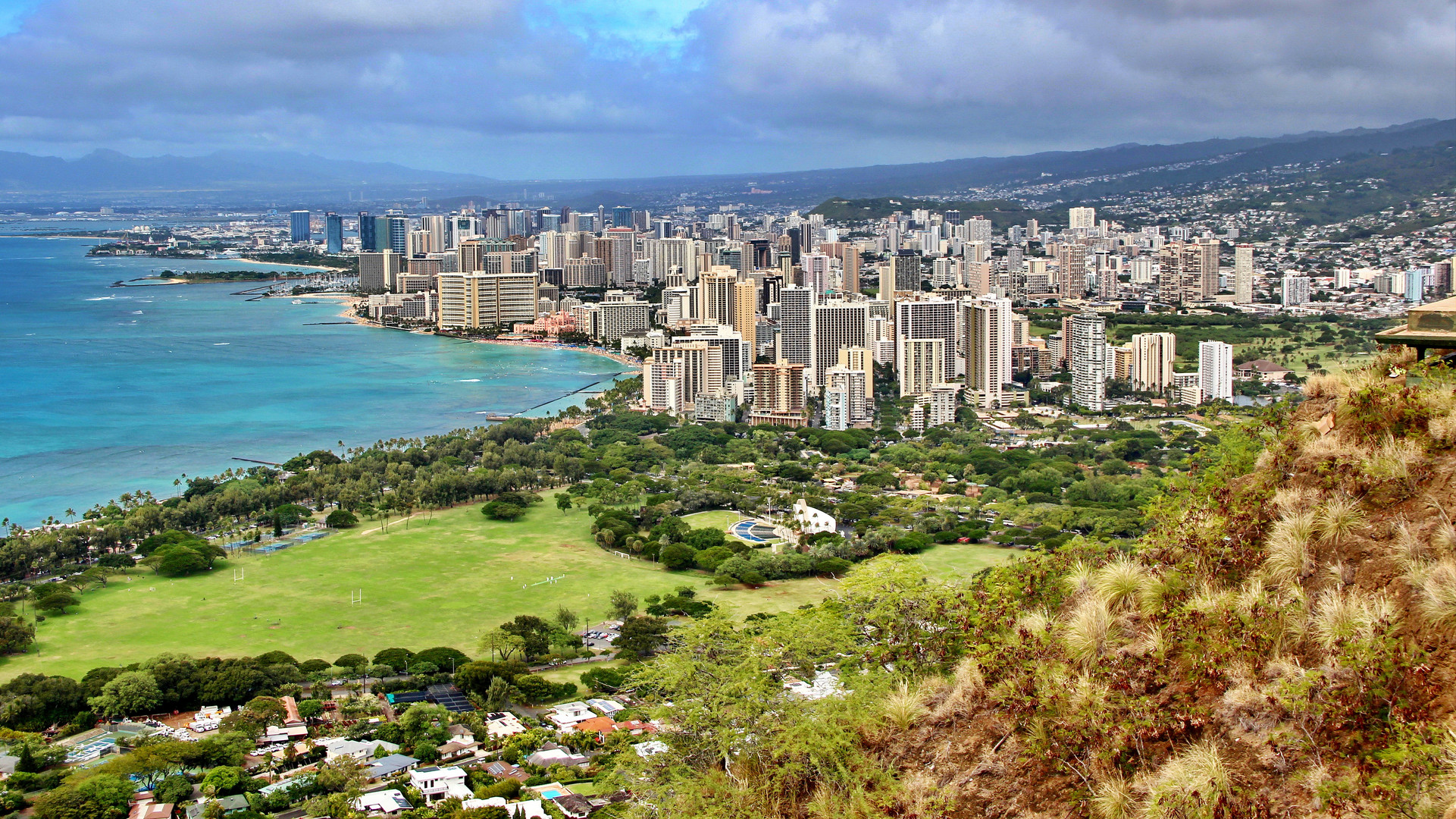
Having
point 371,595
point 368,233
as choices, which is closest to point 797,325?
point 371,595

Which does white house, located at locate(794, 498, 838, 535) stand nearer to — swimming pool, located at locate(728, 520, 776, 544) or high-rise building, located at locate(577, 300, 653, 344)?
swimming pool, located at locate(728, 520, 776, 544)

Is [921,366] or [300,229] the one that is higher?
[300,229]

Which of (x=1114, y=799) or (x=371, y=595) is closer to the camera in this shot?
(x=1114, y=799)

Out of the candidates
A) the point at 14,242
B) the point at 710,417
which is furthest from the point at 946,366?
the point at 14,242

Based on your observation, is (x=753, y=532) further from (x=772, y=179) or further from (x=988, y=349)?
(x=772, y=179)

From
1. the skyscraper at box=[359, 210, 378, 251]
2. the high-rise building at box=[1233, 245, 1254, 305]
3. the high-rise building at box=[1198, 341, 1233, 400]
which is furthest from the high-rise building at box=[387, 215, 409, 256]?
the high-rise building at box=[1198, 341, 1233, 400]

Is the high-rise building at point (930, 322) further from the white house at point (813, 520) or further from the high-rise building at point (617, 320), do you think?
the white house at point (813, 520)

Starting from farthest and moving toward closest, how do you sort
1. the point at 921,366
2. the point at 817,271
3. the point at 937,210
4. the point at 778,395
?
the point at 937,210
the point at 817,271
the point at 921,366
the point at 778,395
